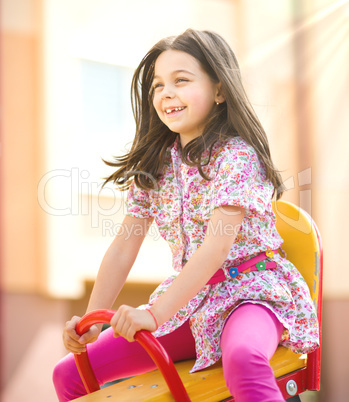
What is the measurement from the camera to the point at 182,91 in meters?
0.92

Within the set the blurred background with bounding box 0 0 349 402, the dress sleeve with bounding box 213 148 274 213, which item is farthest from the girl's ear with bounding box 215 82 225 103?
the blurred background with bounding box 0 0 349 402

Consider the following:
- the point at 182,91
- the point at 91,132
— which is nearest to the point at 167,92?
the point at 182,91

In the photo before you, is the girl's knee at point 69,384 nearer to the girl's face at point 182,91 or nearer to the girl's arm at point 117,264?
the girl's arm at point 117,264

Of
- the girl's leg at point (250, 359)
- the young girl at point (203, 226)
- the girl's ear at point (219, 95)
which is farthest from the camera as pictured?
the girl's ear at point (219, 95)

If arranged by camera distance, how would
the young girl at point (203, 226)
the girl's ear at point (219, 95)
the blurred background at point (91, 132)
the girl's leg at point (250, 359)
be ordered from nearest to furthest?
the girl's leg at point (250, 359) → the young girl at point (203, 226) → the girl's ear at point (219, 95) → the blurred background at point (91, 132)

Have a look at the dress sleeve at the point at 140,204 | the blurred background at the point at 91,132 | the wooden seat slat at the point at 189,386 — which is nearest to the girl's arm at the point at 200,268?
the wooden seat slat at the point at 189,386

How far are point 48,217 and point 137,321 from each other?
4.02 feet

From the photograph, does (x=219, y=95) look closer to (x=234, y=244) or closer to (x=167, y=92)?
(x=167, y=92)

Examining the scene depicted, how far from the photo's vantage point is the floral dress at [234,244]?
87cm

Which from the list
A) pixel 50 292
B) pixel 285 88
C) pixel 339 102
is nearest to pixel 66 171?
pixel 50 292

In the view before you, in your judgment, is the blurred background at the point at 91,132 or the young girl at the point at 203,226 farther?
the blurred background at the point at 91,132

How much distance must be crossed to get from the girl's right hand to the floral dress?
0.39 feet

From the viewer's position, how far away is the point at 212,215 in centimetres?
86

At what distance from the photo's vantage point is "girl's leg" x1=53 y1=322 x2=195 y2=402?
36.8 inches
